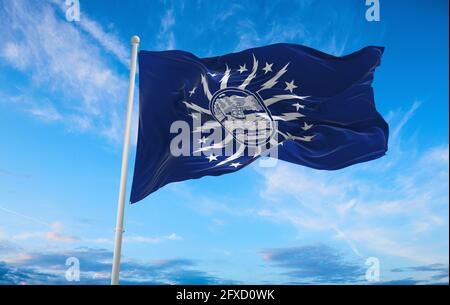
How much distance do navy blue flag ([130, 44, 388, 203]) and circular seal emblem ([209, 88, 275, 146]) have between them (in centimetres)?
2

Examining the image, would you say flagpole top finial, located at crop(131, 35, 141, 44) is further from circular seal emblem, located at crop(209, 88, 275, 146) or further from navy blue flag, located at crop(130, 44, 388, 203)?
circular seal emblem, located at crop(209, 88, 275, 146)

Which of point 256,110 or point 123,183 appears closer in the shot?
point 123,183

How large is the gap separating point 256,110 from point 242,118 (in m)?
0.39

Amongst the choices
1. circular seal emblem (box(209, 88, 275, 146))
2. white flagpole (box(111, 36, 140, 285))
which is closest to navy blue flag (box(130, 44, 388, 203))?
circular seal emblem (box(209, 88, 275, 146))

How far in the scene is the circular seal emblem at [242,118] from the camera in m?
10.3

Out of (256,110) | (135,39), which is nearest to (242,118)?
(256,110)

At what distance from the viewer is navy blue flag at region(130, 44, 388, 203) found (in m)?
10.1

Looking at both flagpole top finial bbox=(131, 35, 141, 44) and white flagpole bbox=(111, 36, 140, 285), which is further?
flagpole top finial bbox=(131, 35, 141, 44)

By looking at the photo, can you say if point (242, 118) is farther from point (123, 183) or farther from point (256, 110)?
point (123, 183)

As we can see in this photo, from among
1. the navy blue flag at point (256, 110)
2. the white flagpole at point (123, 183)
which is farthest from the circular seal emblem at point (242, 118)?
the white flagpole at point (123, 183)

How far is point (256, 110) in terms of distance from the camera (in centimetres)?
1054

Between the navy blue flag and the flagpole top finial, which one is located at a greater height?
the flagpole top finial
